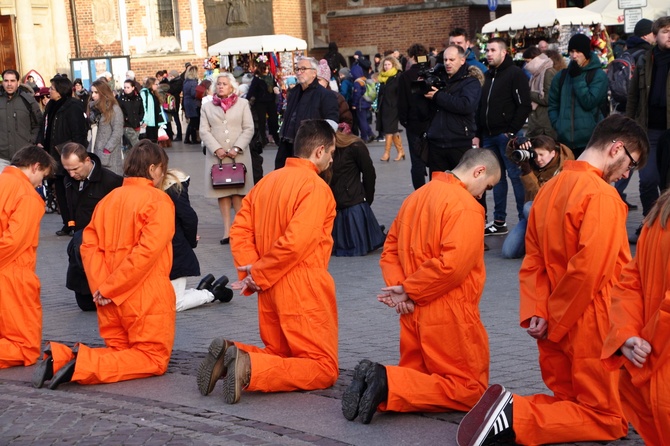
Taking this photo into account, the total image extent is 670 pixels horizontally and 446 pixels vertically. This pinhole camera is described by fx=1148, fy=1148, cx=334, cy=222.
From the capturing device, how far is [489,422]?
5.14 metres

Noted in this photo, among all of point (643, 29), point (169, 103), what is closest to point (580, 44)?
point (643, 29)

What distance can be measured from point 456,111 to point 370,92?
1358 centimetres

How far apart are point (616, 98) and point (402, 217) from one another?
6.92 m

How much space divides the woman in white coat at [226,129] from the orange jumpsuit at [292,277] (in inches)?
221

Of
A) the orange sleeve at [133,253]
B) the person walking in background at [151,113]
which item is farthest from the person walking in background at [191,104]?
the orange sleeve at [133,253]

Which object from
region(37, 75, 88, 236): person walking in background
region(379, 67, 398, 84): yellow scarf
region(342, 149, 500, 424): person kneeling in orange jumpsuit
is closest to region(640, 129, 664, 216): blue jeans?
region(342, 149, 500, 424): person kneeling in orange jumpsuit

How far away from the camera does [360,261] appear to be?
1101 cm

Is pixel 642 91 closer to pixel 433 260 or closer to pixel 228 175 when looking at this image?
pixel 228 175

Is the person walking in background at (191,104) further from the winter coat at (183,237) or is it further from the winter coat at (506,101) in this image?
the winter coat at (183,237)

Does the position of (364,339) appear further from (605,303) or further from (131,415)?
(605,303)

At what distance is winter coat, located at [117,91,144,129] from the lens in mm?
20494

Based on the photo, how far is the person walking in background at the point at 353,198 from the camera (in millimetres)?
11148

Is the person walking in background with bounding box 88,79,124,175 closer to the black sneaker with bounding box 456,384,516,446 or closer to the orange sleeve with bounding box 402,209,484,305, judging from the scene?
the orange sleeve with bounding box 402,209,484,305

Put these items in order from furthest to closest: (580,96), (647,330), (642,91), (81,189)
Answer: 1. (580,96)
2. (642,91)
3. (81,189)
4. (647,330)
